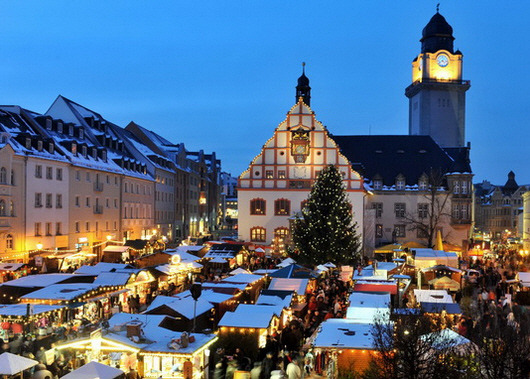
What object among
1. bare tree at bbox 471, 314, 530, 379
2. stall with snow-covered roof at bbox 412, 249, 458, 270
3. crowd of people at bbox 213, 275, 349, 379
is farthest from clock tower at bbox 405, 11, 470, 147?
bare tree at bbox 471, 314, 530, 379

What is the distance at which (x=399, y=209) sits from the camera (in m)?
55.5

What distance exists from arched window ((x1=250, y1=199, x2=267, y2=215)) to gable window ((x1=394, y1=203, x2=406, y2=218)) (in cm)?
1259

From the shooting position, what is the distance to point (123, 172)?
5094cm

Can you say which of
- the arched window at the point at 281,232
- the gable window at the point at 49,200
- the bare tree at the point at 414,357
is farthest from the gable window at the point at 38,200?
the bare tree at the point at 414,357

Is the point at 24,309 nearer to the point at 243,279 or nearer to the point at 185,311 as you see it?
the point at 185,311

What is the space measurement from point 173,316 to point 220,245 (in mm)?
19095

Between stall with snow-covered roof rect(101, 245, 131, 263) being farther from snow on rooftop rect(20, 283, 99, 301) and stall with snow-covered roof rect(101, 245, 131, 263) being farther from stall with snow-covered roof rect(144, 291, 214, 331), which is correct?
stall with snow-covered roof rect(144, 291, 214, 331)

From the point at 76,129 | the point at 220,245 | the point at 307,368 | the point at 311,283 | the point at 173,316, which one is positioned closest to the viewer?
the point at 307,368

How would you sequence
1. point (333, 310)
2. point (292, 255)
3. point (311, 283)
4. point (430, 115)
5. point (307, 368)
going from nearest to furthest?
1. point (307, 368)
2. point (333, 310)
3. point (311, 283)
4. point (292, 255)
5. point (430, 115)

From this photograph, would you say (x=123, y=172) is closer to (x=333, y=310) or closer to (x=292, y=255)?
(x=292, y=255)

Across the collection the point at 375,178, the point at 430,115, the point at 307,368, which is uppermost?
the point at 430,115

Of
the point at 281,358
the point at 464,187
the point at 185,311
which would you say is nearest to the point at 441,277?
the point at 185,311

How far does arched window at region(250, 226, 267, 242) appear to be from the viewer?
50.3 m

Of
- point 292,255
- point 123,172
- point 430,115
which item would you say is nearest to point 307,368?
point 292,255
